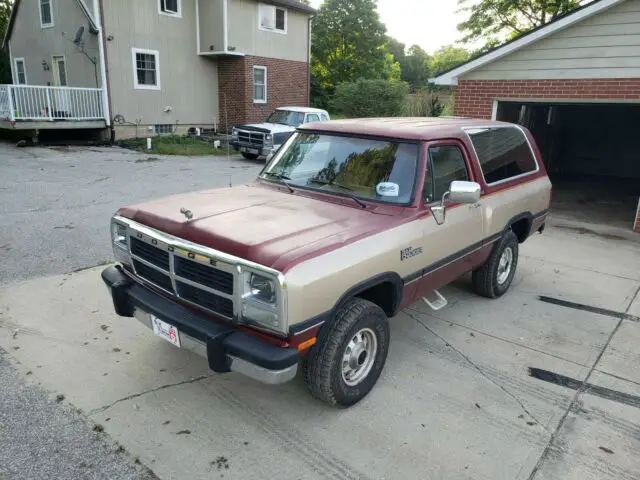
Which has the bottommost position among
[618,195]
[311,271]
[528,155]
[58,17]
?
[618,195]

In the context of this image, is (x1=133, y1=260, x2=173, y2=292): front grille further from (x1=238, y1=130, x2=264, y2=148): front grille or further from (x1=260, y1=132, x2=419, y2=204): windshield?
(x1=238, y1=130, x2=264, y2=148): front grille

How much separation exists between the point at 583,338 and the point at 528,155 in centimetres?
229

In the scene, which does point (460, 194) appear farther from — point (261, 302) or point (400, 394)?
point (261, 302)

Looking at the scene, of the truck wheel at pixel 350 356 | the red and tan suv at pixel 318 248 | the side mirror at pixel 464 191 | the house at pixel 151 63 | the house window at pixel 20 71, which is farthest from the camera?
the house window at pixel 20 71

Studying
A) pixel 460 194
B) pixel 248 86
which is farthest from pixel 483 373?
pixel 248 86

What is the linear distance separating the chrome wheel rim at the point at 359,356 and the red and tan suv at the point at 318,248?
0.04ft

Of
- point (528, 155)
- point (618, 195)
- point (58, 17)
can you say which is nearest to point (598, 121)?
point (618, 195)

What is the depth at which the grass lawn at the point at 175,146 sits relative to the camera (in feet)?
56.8

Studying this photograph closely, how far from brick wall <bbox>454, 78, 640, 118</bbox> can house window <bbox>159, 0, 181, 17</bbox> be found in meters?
13.9

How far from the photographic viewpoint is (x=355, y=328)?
3270 millimetres

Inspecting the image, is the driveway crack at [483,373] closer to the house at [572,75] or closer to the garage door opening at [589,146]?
the house at [572,75]

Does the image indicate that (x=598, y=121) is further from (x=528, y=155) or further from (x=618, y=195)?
(x=528, y=155)

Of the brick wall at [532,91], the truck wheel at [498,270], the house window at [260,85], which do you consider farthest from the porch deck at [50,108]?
the truck wheel at [498,270]

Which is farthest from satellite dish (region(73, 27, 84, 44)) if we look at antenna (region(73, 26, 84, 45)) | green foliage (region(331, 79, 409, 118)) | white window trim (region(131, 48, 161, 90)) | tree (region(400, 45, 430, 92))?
tree (region(400, 45, 430, 92))
